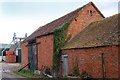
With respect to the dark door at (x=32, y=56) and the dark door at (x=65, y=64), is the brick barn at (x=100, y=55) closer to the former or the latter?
the dark door at (x=65, y=64)

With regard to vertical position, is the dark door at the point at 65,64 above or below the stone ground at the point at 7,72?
above

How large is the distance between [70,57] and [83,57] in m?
1.74

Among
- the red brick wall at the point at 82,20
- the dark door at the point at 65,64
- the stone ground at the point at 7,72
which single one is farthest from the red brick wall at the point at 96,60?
the stone ground at the point at 7,72

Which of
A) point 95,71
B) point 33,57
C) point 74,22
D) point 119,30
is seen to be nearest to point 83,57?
point 95,71

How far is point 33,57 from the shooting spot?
60.5 feet

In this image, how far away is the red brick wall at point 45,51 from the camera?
583 inches

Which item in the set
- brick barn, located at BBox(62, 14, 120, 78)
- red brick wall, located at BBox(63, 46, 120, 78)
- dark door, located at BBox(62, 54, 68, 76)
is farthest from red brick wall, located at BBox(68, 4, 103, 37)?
red brick wall, located at BBox(63, 46, 120, 78)

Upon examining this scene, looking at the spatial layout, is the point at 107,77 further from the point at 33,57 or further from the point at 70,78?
the point at 33,57

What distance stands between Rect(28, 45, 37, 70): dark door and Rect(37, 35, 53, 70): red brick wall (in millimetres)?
1113

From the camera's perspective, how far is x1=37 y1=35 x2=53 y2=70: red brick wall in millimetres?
14797

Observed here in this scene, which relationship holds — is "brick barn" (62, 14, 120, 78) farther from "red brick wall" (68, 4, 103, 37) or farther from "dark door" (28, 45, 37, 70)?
"dark door" (28, 45, 37, 70)

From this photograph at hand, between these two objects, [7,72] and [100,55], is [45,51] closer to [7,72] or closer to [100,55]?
[7,72]

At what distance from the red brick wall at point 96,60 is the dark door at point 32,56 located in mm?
7011

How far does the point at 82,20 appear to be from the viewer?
15.2m
